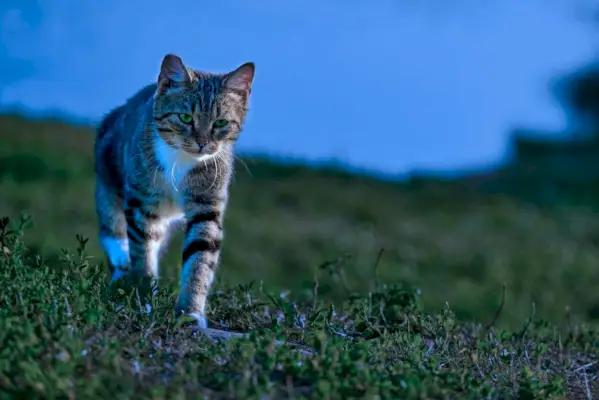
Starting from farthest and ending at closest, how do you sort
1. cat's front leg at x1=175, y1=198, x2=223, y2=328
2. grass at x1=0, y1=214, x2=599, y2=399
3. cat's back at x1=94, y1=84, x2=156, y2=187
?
cat's back at x1=94, y1=84, x2=156, y2=187, cat's front leg at x1=175, y1=198, x2=223, y2=328, grass at x1=0, y1=214, x2=599, y2=399

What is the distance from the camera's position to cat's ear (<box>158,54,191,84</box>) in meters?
5.47

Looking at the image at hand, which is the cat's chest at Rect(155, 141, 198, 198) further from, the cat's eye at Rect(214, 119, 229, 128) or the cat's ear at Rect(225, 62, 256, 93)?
the cat's ear at Rect(225, 62, 256, 93)

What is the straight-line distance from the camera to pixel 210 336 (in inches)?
172

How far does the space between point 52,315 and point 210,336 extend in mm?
831

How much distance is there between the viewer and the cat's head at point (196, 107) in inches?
213

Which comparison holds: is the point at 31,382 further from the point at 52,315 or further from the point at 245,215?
the point at 245,215

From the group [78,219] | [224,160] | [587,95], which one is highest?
[587,95]

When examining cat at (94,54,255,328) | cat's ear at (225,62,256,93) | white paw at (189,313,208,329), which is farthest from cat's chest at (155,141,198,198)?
white paw at (189,313,208,329)

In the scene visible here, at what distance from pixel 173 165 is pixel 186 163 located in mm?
83

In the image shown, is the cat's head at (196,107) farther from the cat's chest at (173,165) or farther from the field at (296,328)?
the field at (296,328)

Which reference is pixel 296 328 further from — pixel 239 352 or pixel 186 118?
pixel 186 118

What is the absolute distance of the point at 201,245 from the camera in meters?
5.49

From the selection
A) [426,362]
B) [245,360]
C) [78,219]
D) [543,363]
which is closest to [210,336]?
[245,360]

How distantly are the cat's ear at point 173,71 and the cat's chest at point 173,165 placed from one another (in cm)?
40
